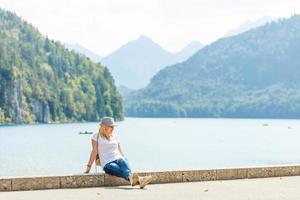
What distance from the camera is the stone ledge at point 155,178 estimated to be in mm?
14844

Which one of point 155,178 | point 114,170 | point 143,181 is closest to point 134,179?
point 143,181

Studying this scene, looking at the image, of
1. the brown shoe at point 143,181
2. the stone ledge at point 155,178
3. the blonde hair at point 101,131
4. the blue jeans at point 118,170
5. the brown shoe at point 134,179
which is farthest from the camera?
the blonde hair at point 101,131

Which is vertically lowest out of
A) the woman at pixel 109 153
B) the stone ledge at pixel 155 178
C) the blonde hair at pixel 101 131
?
the stone ledge at pixel 155 178

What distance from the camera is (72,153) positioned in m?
91.8

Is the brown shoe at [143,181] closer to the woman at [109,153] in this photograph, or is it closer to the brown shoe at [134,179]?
the brown shoe at [134,179]

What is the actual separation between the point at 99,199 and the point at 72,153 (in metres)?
79.1

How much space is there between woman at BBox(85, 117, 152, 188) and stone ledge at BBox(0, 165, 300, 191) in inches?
9.4

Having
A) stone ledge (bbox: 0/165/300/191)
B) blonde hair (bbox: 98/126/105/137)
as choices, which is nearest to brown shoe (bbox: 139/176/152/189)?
stone ledge (bbox: 0/165/300/191)

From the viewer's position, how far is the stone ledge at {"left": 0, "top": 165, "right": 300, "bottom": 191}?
14.8 m

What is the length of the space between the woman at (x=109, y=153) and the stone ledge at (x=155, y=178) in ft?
0.78

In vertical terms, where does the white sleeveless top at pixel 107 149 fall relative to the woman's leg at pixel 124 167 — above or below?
above

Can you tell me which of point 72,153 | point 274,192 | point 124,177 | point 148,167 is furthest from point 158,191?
point 72,153

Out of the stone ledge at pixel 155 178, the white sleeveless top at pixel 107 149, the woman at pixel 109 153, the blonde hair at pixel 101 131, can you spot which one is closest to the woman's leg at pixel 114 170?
the woman at pixel 109 153

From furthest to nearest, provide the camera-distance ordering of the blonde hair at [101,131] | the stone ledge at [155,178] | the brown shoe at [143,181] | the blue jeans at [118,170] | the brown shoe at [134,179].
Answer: the blonde hair at [101,131] → the blue jeans at [118,170] → the brown shoe at [134,179] → the brown shoe at [143,181] → the stone ledge at [155,178]
